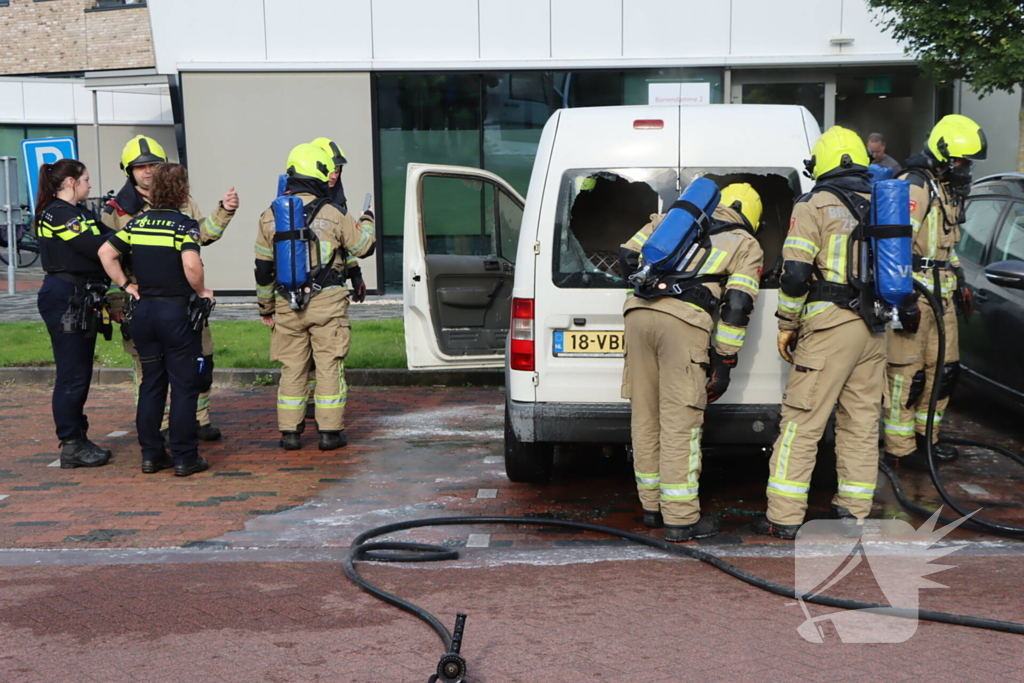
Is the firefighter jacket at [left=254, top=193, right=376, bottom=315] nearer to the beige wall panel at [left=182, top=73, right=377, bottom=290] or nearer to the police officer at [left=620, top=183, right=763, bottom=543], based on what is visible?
the police officer at [left=620, top=183, right=763, bottom=543]

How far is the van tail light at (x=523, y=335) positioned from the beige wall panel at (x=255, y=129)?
9.94 metres

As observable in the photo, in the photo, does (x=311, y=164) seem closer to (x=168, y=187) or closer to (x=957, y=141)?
(x=168, y=187)

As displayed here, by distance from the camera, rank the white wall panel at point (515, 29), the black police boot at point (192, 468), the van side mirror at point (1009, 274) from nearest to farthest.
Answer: the van side mirror at point (1009, 274), the black police boot at point (192, 468), the white wall panel at point (515, 29)

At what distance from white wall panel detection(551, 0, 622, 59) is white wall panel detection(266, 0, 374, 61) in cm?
261

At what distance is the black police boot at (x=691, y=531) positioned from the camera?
5.39 metres

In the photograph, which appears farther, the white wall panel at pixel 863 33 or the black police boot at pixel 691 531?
the white wall panel at pixel 863 33

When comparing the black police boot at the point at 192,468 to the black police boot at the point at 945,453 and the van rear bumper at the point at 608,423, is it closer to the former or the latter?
the van rear bumper at the point at 608,423

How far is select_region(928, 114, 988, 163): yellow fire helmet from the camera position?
21.4ft

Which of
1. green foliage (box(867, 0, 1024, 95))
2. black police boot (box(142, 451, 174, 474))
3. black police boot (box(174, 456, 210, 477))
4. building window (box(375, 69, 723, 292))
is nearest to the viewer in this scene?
black police boot (box(174, 456, 210, 477))

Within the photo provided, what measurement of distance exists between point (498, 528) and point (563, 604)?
1.21 m

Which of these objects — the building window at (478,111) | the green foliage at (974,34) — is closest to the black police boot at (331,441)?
the green foliage at (974,34)

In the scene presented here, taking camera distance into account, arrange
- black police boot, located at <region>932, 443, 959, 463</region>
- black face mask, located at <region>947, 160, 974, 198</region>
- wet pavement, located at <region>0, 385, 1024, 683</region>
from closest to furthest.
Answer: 1. wet pavement, located at <region>0, 385, 1024, 683</region>
2. black face mask, located at <region>947, 160, 974, 198</region>
3. black police boot, located at <region>932, 443, 959, 463</region>

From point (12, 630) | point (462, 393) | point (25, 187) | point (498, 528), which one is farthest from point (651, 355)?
point (25, 187)

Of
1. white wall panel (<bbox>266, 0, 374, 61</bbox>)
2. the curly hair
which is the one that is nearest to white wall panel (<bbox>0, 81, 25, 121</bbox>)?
white wall panel (<bbox>266, 0, 374, 61</bbox>)
